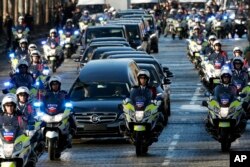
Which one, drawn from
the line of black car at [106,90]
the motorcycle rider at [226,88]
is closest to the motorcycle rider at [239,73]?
the line of black car at [106,90]

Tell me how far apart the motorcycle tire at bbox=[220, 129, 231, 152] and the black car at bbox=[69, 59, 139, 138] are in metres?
2.02

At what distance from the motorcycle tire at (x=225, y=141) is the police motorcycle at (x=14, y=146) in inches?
194

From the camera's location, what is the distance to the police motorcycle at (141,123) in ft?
Result: 77.4

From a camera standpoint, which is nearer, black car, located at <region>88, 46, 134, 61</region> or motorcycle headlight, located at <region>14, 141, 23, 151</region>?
motorcycle headlight, located at <region>14, 141, 23, 151</region>

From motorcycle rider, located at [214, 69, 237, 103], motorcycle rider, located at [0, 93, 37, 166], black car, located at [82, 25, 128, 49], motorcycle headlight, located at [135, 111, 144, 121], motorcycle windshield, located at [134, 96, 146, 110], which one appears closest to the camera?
motorcycle rider, located at [0, 93, 37, 166]

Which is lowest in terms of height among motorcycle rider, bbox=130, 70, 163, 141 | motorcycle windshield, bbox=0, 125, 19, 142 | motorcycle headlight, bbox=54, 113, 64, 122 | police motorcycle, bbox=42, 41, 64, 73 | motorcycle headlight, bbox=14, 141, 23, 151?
police motorcycle, bbox=42, 41, 64, 73

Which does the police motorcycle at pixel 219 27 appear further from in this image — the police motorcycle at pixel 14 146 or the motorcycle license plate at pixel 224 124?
the police motorcycle at pixel 14 146

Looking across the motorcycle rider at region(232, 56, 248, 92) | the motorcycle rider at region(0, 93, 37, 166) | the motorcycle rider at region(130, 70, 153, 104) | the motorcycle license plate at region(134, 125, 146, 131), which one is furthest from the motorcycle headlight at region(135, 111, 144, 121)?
the motorcycle rider at region(232, 56, 248, 92)

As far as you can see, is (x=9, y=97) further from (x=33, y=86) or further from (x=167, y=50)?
(x=167, y=50)

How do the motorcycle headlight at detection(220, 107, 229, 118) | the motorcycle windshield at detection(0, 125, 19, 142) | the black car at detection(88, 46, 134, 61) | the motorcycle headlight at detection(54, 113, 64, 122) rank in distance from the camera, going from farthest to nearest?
the black car at detection(88, 46, 134, 61) < the motorcycle headlight at detection(220, 107, 229, 118) < the motorcycle headlight at detection(54, 113, 64, 122) < the motorcycle windshield at detection(0, 125, 19, 142)

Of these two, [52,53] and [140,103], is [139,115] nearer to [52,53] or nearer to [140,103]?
[140,103]

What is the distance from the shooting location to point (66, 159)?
76.4ft

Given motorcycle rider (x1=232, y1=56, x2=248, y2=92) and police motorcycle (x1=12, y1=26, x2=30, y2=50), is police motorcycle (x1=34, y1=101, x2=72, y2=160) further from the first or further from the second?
police motorcycle (x1=12, y1=26, x2=30, y2=50)

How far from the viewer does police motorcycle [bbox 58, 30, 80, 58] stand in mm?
56844
